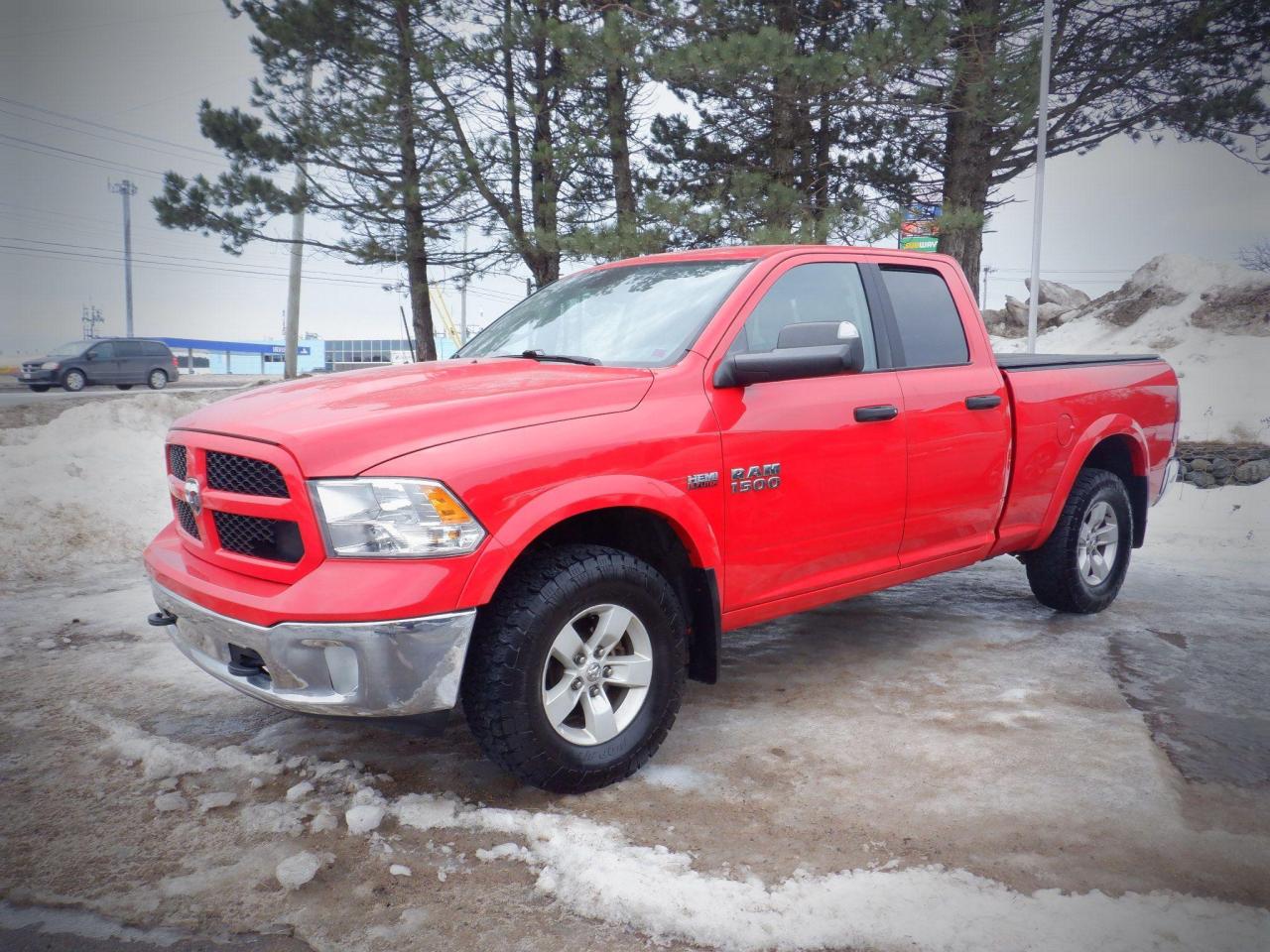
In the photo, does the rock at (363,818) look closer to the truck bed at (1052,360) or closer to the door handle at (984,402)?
the door handle at (984,402)

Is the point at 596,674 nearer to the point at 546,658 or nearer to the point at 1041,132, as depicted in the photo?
the point at 546,658

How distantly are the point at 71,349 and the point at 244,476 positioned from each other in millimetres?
28210

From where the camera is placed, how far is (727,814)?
9.90ft

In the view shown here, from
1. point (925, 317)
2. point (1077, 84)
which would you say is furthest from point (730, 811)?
point (1077, 84)

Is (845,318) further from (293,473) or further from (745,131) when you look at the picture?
(745,131)

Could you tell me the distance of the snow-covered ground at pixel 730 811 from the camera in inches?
97.1

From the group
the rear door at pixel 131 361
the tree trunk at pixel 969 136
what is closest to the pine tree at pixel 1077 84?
the tree trunk at pixel 969 136

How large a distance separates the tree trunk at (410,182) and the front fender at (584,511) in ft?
35.9

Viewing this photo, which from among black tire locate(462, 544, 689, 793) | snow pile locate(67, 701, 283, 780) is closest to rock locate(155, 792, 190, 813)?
snow pile locate(67, 701, 283, 780)

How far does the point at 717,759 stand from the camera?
3441 mm

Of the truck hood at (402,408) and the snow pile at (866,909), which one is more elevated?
the truck hood at (402,408)

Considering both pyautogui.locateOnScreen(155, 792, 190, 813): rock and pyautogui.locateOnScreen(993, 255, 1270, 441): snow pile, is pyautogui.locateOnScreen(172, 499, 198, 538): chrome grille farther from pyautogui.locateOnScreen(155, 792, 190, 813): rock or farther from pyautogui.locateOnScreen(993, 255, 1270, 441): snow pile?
pyautogui.locateOnScreen(993, 255, 1270, 441): snow pile

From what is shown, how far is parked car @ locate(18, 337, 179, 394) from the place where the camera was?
2647 centimetres

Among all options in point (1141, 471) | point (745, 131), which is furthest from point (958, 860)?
point (745, 131)
